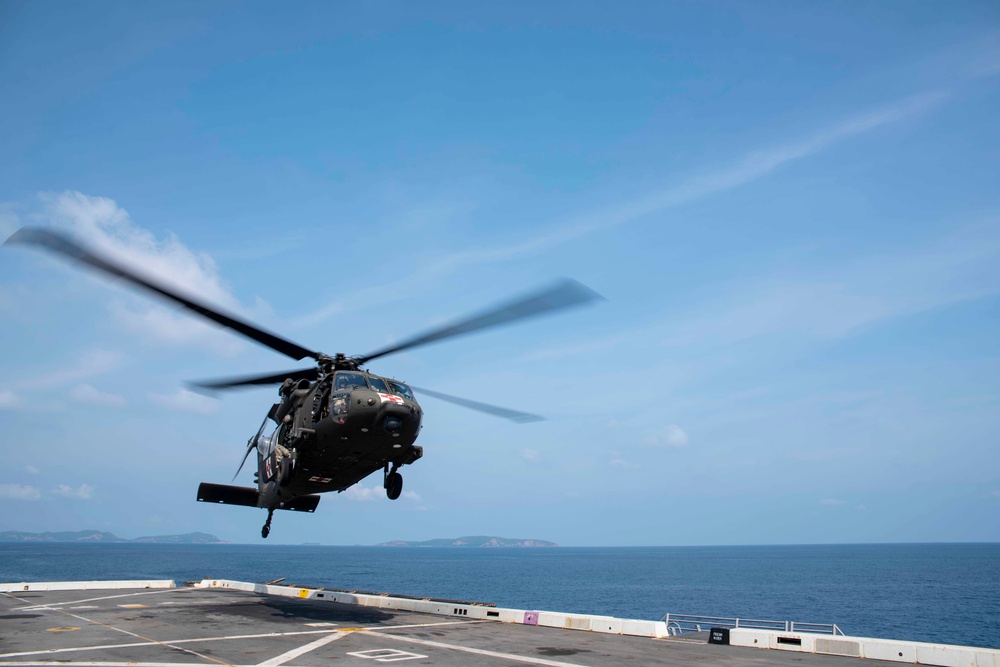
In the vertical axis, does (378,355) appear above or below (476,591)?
above

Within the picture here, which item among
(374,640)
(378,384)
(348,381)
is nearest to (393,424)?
(378,384)

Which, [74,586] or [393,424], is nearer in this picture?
[393,424]

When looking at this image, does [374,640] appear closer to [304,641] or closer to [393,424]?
[304,641]

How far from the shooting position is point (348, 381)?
17516 mm

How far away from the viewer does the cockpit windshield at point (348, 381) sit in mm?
17281

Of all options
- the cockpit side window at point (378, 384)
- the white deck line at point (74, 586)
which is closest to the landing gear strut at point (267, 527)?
the cockpit side window at point (378, 384)

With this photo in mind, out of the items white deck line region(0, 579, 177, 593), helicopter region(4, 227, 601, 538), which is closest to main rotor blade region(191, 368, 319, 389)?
helicopter region(4, 227, 601, 538)

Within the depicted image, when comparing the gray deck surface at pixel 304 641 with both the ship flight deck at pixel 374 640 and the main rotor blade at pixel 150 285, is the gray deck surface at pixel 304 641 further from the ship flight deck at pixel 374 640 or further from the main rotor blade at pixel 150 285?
the main rotor blade at pixel 150 285

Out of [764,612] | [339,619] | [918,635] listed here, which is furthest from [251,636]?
[764,612]

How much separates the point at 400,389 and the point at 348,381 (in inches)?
55.5

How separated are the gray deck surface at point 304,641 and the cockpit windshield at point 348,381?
6472mm

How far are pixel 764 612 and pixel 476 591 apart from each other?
3999 centimetres

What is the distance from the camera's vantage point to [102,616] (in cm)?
2320

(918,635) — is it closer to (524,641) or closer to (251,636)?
(524,641)
